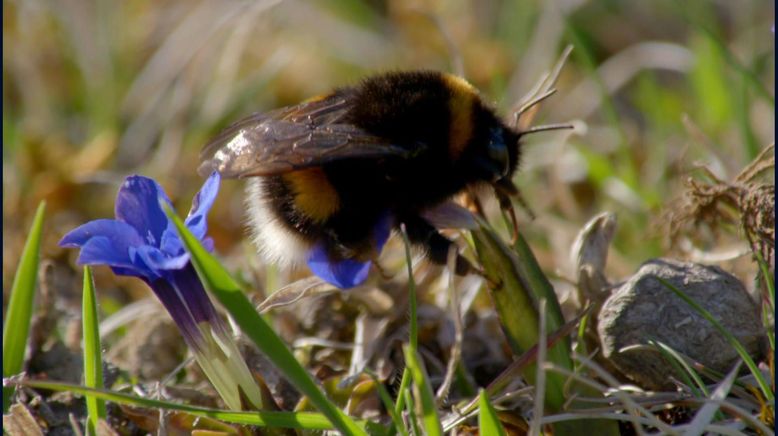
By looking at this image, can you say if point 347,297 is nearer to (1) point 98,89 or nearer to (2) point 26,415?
(2) point 26,415

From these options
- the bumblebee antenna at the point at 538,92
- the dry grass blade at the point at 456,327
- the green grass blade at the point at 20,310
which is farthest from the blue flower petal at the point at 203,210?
the bumblebee antenna at the point at 538,92

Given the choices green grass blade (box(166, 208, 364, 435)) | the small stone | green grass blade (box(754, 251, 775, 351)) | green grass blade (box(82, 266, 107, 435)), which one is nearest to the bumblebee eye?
the small stone

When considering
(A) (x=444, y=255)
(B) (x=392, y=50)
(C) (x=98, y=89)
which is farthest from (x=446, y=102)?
(B) (x=392, y=50)

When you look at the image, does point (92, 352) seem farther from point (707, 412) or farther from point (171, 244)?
point (707, 412)

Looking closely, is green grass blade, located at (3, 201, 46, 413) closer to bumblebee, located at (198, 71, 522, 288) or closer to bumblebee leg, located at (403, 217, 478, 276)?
bumblebee, located at (198, 71, 522, 288)

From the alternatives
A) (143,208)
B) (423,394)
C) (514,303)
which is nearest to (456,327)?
(514,303)

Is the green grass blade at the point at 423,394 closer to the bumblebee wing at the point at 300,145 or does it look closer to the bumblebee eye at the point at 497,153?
the bumblebee wing at the point at 300,145

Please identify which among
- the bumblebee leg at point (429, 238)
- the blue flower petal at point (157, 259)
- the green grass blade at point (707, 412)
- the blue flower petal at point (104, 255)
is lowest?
the green grass blade at point (707, 412)
